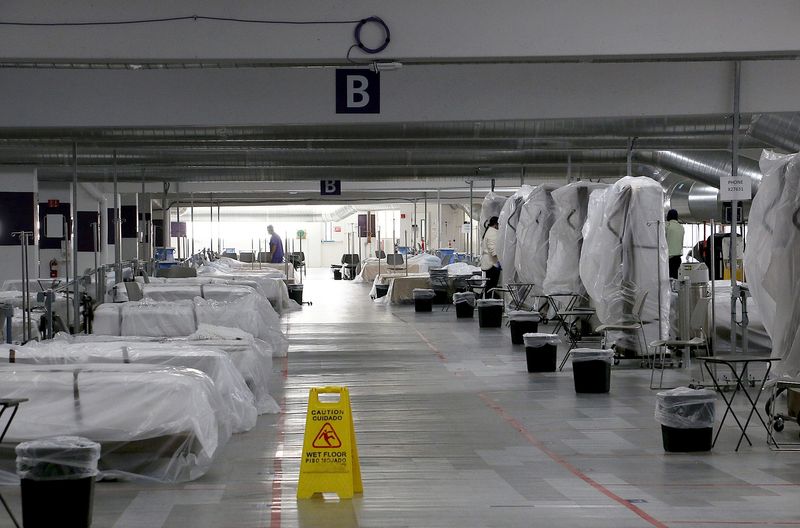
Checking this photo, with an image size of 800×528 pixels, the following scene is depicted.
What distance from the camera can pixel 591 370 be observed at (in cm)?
977

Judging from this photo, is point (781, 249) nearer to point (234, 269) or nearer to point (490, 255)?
point (490, 255)

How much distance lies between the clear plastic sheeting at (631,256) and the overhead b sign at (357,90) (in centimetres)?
313

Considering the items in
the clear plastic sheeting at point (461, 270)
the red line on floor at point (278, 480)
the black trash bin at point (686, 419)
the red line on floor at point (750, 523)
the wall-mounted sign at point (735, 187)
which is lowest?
the red line on floor at point (278, 480)

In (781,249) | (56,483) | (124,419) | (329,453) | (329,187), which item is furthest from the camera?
(329,187)

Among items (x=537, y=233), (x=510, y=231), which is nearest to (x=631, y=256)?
(x=537, y=233)

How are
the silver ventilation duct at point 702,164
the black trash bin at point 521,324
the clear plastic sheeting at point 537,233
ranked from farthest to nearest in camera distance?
1. the silver ventilation duct at point 702,164
2. the clear plastic sheeting at point 537,233
3. the black trash bin at point 521,324

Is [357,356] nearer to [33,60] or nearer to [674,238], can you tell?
[674,238]

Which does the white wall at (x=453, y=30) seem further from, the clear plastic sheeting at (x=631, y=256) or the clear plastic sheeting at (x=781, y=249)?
the clear plastic sheeting at (x=631, y=256)

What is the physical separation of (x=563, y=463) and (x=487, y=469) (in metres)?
0.53

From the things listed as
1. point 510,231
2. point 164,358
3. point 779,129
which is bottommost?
point 164,358

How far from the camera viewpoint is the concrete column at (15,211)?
21.5 metres

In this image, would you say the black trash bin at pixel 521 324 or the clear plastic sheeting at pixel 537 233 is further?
the clear plastic sheeting at pixel 537 233

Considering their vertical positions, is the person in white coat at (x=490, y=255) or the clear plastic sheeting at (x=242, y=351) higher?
the person in white coat at (x=490, y=255)

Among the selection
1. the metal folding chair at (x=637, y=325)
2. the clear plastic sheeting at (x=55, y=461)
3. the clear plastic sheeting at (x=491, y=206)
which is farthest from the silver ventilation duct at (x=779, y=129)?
the clear plastic sheeting at (x=55, y=461)
